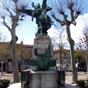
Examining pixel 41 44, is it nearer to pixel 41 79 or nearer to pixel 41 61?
pixel 41 61

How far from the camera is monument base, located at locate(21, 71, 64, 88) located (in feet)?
46.7

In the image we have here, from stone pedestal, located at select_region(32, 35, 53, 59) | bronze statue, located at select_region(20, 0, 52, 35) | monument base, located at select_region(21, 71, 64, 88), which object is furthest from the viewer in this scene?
bronze statue, located at select_region(20, 0, 52, 35)

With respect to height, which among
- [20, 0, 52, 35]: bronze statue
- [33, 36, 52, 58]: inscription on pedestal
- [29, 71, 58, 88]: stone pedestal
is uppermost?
[20, 0, 52, 35]: bronze statue

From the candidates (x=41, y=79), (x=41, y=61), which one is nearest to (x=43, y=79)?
(x=41, y=79)

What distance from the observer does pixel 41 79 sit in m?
14.3

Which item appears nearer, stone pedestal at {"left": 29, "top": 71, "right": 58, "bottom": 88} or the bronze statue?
stone pedestal at {"left": 29, "top": 71, "right": 58, "bottom": 88}

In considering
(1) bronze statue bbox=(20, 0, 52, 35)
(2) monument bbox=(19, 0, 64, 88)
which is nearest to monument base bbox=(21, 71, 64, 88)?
(2) monument bbox=(19, 0, 64, 88)

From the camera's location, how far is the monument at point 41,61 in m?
14.3

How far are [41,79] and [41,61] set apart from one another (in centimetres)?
103

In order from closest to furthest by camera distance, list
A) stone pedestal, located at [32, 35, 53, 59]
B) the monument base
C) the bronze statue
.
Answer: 1. the monument base
2. stone pedestal, located at [32, 35, 53, 59]
3. the bronze statue

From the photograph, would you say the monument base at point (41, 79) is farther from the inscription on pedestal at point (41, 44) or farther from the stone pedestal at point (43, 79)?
the inscription on pedestal at point (41, 44)

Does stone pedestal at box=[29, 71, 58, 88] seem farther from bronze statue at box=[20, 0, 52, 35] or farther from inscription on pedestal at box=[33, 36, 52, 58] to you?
bronze statue at box=[20, 0, 52, 35]

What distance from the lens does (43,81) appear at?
14.2m

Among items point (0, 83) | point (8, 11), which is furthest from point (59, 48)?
point (0, 83)
